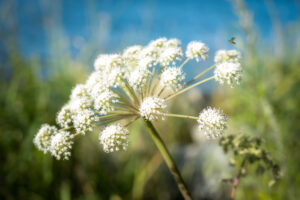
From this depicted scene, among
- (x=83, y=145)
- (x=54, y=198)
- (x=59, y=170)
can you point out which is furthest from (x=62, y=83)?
(x=54, y=198)

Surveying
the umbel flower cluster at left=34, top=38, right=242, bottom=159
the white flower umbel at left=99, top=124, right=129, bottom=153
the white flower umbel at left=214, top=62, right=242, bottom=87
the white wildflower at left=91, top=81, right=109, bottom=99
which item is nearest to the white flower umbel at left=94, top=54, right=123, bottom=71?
the umbel flower cluster at left=34, top=38, right=242, bottom=159

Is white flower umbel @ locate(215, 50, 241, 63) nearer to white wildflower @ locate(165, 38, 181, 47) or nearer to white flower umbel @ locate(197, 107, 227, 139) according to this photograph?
white wildflower @ locate(165, 38, 181, 47)

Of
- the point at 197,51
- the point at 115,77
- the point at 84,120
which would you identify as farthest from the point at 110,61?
the point at 197,51

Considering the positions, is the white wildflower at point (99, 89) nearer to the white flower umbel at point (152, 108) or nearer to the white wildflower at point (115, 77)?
the white wildflower at point (115, 77)

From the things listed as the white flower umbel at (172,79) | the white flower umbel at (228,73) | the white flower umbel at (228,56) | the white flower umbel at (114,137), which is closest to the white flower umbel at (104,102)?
the white flower umbel at (114,137)

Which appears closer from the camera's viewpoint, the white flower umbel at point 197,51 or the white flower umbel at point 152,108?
the white flower umbel at point 152,108

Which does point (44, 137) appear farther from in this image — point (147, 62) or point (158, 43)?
point (158, 43)
